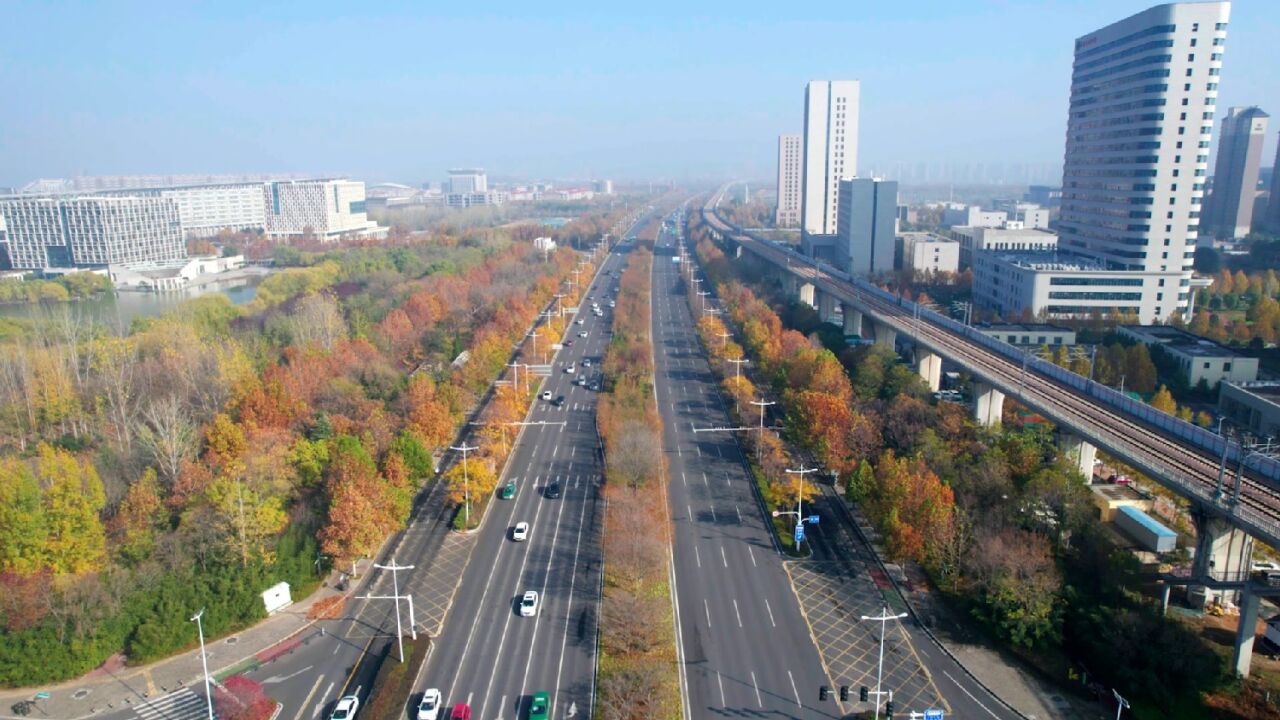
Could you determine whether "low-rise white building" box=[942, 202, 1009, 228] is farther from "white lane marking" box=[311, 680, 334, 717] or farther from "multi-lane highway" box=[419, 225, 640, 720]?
"white lane marking" box=[311, 680, 334, 717]

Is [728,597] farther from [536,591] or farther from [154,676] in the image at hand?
[154,676]

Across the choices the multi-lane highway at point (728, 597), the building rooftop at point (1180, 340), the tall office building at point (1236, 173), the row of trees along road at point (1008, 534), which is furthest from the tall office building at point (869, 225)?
the tall office building at point (1236, 173)

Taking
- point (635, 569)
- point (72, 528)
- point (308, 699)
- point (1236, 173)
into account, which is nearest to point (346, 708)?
point (308, 699)

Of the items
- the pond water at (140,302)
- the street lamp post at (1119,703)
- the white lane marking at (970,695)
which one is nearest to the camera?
the street lamp post at (1119,703)

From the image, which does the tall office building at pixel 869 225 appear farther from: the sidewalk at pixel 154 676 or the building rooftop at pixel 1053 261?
the sidewalk at pixel 154 676

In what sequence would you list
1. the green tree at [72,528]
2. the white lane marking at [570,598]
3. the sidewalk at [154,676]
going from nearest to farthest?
1. the sidewalk at [154,676]
2. the white lane marking at [570,598]
3. the green tree at [72,528]

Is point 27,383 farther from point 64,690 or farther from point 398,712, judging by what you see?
point 398,712
